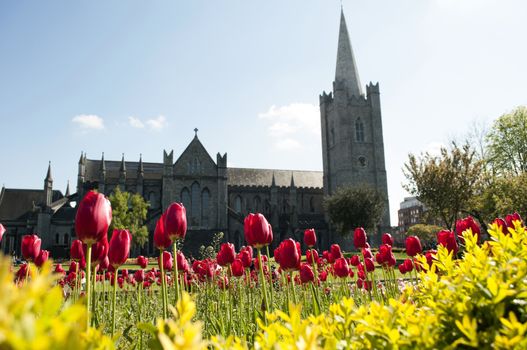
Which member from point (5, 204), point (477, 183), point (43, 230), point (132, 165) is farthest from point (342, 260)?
point (5, 204)

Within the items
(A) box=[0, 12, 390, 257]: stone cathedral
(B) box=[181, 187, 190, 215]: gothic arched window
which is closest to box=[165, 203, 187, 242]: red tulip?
(A) box=[0, 12, 390, 257]: stone cathedral

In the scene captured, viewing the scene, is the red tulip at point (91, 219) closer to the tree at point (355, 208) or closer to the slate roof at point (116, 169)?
the tree at point (355, 208)

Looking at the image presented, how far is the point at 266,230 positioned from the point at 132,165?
183 feet

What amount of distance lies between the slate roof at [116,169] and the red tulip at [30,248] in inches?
1927

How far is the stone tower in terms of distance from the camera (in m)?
51.3

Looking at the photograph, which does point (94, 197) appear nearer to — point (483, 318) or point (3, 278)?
point (3, 278)

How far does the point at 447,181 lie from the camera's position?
25.3 m

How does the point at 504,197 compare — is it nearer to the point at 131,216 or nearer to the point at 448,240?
the point at 448,240

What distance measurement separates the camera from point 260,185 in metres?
55.6

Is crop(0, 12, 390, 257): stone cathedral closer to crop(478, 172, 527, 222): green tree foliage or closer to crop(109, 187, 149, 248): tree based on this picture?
crop(109, 187, 149, 248): tree

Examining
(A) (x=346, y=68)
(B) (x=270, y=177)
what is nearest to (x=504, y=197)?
(A) (x=346, y=68)

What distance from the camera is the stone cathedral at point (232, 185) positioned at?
4494 cm

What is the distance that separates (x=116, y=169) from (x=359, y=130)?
35.2 meters

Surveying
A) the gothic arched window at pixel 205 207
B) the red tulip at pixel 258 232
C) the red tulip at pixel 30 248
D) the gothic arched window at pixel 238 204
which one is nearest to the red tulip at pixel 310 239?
the red tulip at pixel 258 232
